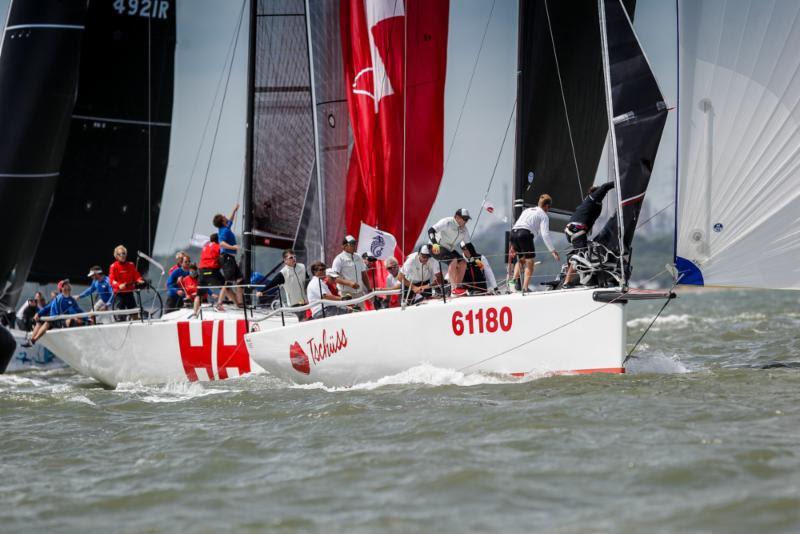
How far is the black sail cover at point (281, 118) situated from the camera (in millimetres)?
14180

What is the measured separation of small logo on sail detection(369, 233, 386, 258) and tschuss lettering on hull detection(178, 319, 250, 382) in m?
1.88

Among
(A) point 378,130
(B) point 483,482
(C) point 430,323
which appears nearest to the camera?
(B) point 483,482

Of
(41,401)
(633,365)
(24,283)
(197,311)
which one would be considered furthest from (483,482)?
(24,283)

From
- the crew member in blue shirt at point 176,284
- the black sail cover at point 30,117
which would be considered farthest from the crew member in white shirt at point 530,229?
the black sail cover at point 30,117

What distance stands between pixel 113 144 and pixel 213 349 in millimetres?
6466

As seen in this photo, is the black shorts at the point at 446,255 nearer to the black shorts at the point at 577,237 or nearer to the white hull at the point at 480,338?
the white hull at the point at 480,338

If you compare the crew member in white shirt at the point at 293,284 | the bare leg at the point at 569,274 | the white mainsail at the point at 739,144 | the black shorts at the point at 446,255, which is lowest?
the crew member in white shirt at the point at 293,284

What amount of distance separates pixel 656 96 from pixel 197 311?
20.5 feet

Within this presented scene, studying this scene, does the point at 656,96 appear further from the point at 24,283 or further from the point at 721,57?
the point at 24,283

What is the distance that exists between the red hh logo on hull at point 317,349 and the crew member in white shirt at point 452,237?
125 centimetres

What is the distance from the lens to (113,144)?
17594 mm

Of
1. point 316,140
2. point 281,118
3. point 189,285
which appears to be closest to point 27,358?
point 189,285

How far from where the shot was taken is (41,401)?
10.7 meters

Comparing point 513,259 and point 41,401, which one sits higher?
point 513,259
